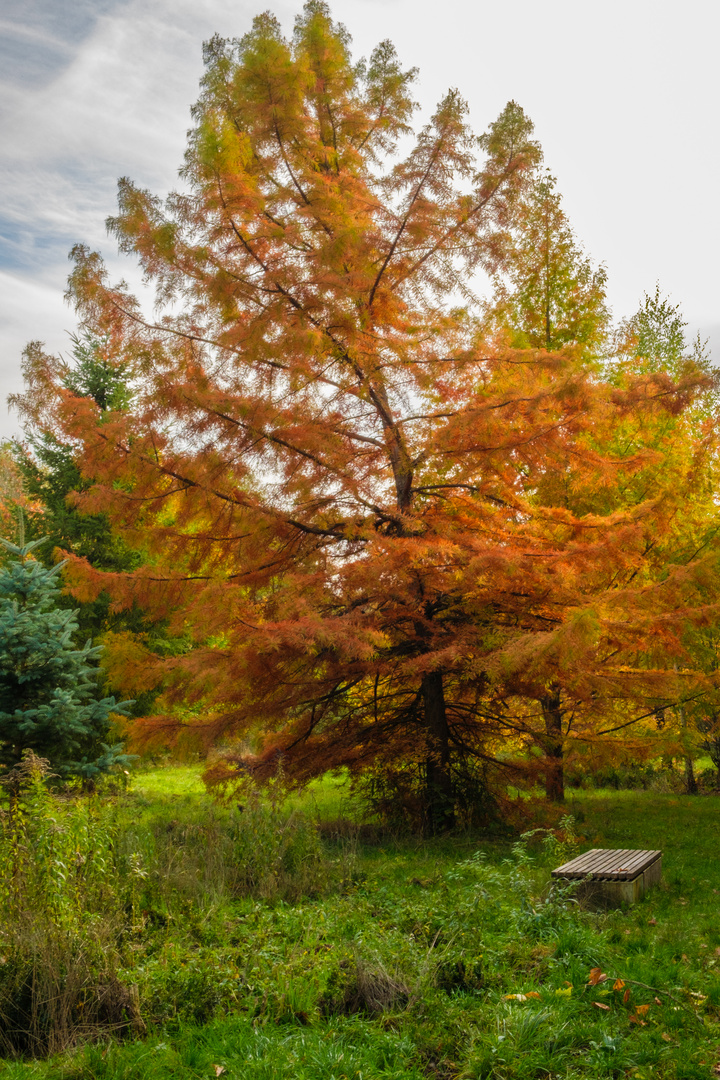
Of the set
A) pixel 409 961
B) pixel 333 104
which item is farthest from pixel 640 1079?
pixel 333 104

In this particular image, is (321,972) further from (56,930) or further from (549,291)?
(549,291)

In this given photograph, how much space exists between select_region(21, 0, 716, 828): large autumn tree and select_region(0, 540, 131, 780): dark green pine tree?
980 millimetres

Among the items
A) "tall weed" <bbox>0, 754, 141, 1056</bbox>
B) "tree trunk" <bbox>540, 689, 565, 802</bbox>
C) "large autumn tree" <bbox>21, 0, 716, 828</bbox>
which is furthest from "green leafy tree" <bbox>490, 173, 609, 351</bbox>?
"tall weed" <bbox>0, 754, 141, 1056</bbox>

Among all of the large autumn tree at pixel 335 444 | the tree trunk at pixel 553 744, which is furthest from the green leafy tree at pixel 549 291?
the tree trunk at pixel 553 744

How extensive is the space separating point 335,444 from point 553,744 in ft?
13.9

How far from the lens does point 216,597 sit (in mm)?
7344

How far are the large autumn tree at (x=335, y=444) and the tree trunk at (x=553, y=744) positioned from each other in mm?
736

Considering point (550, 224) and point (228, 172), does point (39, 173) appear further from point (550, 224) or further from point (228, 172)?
point (550, 224)

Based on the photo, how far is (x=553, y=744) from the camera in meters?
8.63

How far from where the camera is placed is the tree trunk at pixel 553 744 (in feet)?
28.3

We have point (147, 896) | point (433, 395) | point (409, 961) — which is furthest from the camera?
point (433, 395)

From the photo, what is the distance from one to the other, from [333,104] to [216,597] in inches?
249

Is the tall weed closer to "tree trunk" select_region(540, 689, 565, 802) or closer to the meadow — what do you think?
the meadow

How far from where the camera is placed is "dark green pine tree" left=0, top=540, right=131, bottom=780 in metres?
8.59
